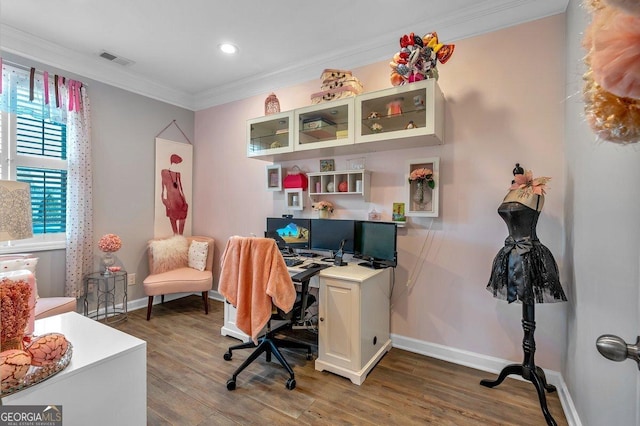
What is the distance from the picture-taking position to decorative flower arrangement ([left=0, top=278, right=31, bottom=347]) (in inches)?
37.0

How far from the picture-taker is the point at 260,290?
197cm

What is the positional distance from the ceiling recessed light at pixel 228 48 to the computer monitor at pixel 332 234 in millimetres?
1824

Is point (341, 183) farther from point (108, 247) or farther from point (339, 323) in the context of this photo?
point (108, 247)

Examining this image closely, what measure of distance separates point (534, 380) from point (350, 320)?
46.4 inches

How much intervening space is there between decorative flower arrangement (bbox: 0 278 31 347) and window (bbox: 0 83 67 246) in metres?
2.39

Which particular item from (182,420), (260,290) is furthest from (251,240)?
(182,420)

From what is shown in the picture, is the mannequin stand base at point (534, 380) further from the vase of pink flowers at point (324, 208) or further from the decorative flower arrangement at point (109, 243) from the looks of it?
the decorative flower arrangement at point (109, 243)

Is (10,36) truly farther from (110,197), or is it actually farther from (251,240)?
(251,240)

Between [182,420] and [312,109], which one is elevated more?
[312,109]

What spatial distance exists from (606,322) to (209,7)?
3.07 meters

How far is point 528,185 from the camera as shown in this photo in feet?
5.88

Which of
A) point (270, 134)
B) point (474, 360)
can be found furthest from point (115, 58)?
point (474, 360)

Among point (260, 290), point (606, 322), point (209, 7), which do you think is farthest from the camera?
point (209, 7)

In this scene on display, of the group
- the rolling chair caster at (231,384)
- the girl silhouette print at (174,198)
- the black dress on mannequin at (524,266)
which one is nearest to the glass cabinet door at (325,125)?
the black dress on mannequin at (524,266)
